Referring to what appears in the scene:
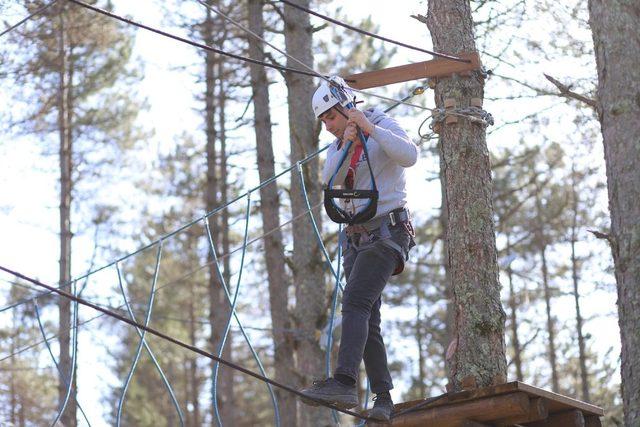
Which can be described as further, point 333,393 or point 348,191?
point 348,191

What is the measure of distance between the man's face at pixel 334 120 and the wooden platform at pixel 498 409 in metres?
1.33

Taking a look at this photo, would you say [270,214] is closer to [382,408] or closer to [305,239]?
[305,239]

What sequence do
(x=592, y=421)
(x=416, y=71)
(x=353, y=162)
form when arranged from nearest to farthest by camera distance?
(x=353, y=162) → (x=592, y=421) → (x=416, y=71)

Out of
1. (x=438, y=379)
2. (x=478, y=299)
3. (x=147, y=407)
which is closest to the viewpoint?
(x=478, y=299)

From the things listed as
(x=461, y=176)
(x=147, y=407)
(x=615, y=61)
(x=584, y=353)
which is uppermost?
(x=147, y=407)

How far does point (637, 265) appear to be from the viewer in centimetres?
486

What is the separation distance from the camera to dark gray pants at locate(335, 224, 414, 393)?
15.0 ft

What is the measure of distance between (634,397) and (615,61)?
1635 mm

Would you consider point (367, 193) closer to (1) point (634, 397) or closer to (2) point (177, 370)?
(1) point (634, 397)

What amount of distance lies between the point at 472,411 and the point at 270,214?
7128 millimetres

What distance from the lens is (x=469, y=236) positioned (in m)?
5.11

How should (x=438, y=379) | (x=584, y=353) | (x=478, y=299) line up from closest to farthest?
(x=478, y=299) → (x=584, y=353) → (x=438, y=379)

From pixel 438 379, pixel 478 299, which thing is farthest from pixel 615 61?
pixel 438 379

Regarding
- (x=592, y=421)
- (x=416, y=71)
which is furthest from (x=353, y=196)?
(x=592, y=421)
